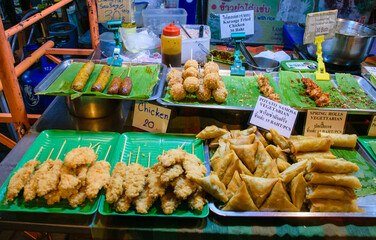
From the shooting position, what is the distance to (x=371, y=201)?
2.16 meters

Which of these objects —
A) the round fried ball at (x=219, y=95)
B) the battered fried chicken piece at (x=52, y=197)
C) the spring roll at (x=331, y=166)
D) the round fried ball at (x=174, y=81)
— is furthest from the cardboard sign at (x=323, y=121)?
the battered fried chicken piece at (x=52, y=197)

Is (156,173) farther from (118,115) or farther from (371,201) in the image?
(371,201)

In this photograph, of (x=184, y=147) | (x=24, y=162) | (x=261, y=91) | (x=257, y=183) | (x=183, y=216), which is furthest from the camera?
(x=261, y=91)

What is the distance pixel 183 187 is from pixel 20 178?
1292 mm

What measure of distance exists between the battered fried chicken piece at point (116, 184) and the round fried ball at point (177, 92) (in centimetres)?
97

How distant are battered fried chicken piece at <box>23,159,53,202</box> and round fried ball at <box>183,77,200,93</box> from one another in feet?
5.07

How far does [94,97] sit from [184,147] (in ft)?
3.78

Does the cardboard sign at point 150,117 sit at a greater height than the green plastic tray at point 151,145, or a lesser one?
greater

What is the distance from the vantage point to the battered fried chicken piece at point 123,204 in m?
1.90

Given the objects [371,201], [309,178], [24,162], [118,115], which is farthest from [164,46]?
[371,201]

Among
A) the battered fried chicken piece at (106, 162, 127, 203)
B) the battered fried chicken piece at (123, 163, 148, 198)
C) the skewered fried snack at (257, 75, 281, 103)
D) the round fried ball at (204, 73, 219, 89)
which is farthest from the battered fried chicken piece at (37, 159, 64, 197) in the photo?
the skewered fried snack at (257, 75, 281, 103)

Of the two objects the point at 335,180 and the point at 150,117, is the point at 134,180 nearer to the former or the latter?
the point at 150,117

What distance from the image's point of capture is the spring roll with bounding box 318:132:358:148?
8.66 ft

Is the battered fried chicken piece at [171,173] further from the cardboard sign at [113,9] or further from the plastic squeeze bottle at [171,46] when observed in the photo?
the cardboard sign at [113,9]
